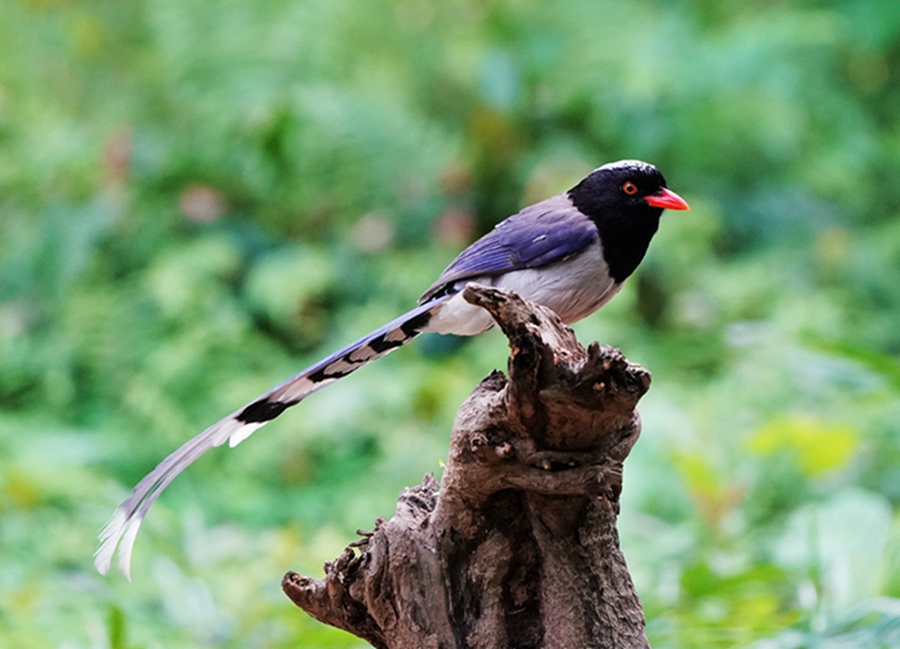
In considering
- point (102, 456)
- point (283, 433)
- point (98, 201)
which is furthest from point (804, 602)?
point (98, 201)

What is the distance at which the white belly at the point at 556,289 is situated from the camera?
2502mm

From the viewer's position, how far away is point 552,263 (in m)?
2.52

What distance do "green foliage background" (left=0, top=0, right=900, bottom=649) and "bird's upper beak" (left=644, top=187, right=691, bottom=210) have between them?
160 centimetres

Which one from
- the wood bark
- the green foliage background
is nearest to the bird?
the wood bark

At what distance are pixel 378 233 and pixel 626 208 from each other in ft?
10.1

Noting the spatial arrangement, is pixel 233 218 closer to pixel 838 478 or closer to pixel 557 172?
pixel 557 172

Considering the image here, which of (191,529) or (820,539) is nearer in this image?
(820,539)

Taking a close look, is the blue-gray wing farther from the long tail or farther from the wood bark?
the wood bark

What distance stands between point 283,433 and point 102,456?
89cm

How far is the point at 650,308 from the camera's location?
232 inches

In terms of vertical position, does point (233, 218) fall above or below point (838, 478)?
above

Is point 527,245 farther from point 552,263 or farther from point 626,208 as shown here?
point 626,208

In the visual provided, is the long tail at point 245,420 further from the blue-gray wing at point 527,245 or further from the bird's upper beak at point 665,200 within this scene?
the bird's upper beak at point 665,200

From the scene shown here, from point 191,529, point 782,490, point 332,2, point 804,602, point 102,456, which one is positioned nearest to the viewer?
point 804,602
